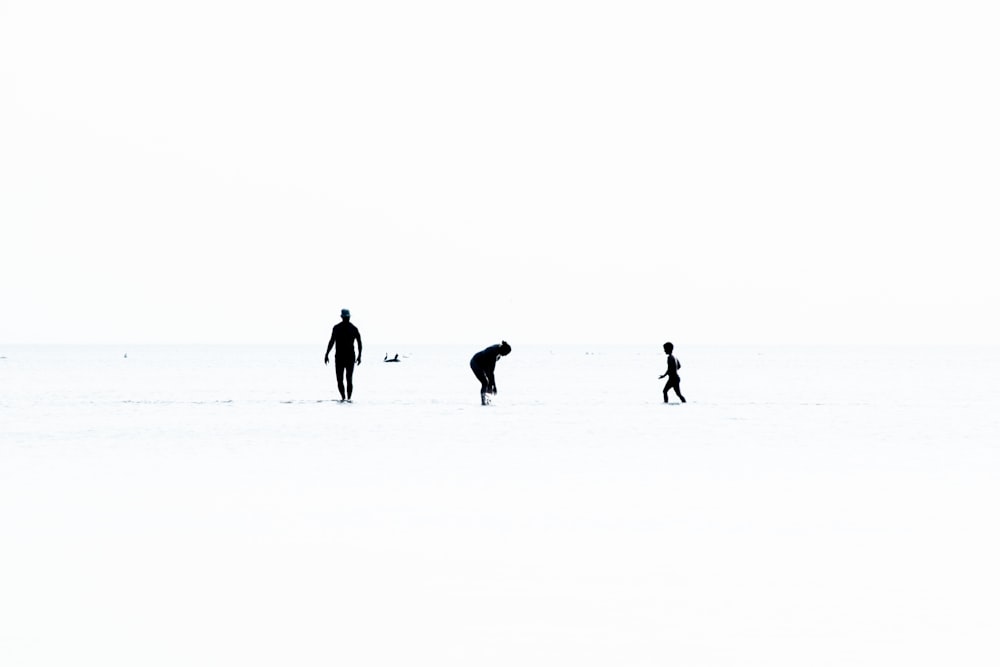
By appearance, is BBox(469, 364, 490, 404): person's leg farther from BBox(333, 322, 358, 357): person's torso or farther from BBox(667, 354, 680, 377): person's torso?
BBox(667, 354, 680, 377): person's torso

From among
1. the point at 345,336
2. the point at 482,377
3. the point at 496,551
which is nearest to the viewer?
the point at 496,551

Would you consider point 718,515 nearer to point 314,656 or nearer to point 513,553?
point 513,553

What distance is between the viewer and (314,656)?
4.97 m

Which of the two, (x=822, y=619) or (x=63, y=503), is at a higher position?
(x=63, y=503)

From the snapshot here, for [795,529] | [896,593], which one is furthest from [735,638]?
[795,529]

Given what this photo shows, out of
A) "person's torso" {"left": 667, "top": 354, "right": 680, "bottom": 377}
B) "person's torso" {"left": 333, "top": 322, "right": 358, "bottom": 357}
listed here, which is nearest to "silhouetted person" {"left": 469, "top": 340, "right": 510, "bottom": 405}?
"person's torso" {"left": 333, "top": 322, "right": 358, "bottom": 357}

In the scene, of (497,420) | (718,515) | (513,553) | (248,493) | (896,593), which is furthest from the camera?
(497,420)

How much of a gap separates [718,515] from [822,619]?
9.72 ft

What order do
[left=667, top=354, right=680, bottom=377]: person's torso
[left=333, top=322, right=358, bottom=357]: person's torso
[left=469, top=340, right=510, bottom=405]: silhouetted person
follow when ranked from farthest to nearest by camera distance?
1. [left=667, top=354, right=680, bottom=377]: person's torso
2. [left=333, top=322, right=358, bottom=357]: person's torso
3. [left=469, top=340, right=510, bottom=405]: silhouetted person

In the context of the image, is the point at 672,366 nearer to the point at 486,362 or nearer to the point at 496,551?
the point at 486,362

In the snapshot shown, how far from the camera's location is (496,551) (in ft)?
23.5

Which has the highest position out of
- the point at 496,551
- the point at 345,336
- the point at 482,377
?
the point at 345,336

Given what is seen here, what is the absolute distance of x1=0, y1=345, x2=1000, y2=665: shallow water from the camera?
5207mm

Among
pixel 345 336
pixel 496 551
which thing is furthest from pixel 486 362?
pixel 496 551
